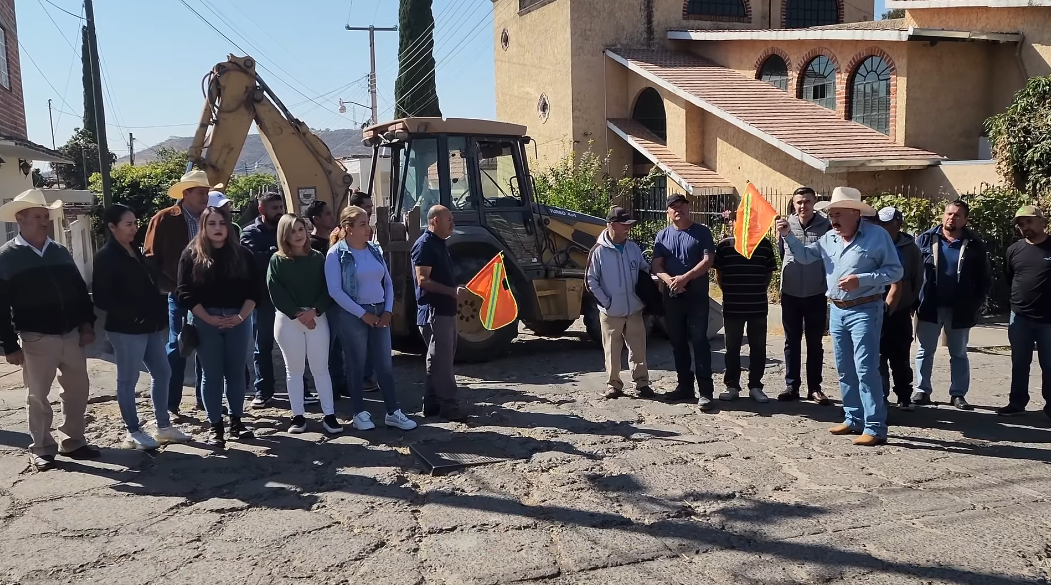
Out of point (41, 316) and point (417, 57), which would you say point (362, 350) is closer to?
point (41, 316)

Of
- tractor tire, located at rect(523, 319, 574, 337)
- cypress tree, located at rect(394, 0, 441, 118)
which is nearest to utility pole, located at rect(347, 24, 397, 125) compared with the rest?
cypress tree, located at rect(394, 0, 441, 118)

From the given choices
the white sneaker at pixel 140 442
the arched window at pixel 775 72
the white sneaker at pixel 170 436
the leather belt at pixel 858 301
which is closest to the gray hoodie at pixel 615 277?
the leather belt at pixel 858 301

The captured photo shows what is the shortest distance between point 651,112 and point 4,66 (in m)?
14.2

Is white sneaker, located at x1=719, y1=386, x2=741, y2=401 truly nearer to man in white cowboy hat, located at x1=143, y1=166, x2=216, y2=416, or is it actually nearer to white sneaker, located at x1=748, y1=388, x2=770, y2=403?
white sneaker, located at x1=748, y1=388, x2=770, y2=403

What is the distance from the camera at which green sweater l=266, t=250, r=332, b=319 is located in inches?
233

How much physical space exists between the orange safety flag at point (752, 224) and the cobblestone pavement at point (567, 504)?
1.32 metres

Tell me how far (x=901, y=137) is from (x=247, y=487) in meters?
15.1

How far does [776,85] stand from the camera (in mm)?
19312

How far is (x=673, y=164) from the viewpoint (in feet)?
62.3

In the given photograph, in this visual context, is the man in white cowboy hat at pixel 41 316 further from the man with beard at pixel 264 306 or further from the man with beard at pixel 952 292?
the man with beard at pixel 952 292

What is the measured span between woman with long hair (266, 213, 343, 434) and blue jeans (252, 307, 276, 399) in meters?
1.05

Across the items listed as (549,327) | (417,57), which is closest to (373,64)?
(417,57)

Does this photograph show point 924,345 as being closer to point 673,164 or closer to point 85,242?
point 673,164

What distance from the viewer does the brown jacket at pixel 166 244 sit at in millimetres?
6637
